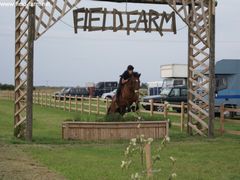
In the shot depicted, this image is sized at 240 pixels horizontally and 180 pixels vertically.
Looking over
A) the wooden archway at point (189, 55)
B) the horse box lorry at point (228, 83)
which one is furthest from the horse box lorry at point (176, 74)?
the wooden archway at point (189, 55)

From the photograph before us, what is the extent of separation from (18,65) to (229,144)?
6.85 meters

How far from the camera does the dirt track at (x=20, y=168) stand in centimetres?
964

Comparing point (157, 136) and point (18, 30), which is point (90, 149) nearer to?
point (157, 136)

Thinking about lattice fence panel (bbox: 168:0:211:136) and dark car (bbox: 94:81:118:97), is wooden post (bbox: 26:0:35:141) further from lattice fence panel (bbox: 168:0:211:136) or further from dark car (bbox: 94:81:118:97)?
dark car (bbox: 94:81:118:97)

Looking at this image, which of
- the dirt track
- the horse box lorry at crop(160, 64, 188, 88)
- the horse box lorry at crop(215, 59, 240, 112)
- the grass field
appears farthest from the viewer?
the horse box lorry at crop(160, 64, 188, 88)

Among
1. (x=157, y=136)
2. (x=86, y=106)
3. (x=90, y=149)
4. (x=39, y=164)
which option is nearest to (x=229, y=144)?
(x=157, y=136)

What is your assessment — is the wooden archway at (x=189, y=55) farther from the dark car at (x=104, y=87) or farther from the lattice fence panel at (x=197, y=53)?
the dark car at (x=104, y=87)

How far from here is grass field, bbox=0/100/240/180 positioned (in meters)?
10.1

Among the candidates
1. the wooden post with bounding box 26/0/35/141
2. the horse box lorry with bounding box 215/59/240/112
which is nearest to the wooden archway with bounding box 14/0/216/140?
the wooden post with bounding box 26/0/35/141

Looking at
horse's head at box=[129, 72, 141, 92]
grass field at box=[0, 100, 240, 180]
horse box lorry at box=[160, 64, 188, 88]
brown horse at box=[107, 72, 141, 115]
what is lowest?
grass field at box=[0, 100, 240, 180]

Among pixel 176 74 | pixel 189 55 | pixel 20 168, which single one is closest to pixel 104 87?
pixel 176 74

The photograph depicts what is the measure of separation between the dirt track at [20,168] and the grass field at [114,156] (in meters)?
0.06

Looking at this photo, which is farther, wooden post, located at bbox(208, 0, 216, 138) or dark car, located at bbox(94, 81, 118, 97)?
dark car, located at bbox(94, 81, 118, 97)

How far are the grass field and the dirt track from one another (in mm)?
63
